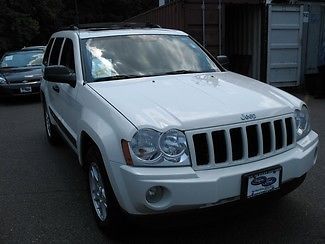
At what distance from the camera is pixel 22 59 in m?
13.0

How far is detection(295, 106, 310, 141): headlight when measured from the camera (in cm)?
361

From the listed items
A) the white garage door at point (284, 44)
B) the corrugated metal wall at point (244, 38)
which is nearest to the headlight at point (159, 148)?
the white garage door at point (284, 44)

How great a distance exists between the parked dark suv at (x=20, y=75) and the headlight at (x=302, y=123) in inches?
365

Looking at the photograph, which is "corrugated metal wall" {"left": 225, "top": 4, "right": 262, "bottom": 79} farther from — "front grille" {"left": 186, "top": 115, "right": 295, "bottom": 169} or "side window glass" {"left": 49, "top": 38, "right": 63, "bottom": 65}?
"front grille" {"left": 186, "top": 115, "right": 295, "bottom": 169}

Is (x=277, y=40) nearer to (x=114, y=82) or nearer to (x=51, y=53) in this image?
(x=51, y=53)

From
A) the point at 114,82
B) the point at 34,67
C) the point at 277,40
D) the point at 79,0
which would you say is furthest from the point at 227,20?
the point at 79,0

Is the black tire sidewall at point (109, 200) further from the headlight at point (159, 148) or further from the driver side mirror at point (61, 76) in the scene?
the driver side mirror at point (61, 76)

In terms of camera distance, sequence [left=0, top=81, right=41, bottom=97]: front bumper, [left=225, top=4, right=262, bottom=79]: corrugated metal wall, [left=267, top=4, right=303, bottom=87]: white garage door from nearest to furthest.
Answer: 1. [left=267, top=4, right=303, bottom=87]: white garage door
2. [left=0, top=81, right=41, bottom=97]: front bumper
3. [left=225, top=4, right=262, bottom=79]: corrugated metal wall

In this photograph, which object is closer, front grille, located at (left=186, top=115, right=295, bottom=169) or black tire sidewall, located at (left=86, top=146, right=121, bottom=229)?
front grille, located at (left=186, top=115, right=295, bottom=169)

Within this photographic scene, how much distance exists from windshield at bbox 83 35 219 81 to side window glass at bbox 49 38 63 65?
1.09m

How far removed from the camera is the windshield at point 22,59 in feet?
41.8

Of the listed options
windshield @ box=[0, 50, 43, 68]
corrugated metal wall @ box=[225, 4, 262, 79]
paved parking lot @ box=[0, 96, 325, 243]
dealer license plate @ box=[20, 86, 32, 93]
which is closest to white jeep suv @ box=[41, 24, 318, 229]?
paved parking lot @ box=[0, 96, 325, 243]

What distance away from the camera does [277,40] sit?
11.3 m

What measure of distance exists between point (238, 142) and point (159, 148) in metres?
0.60
